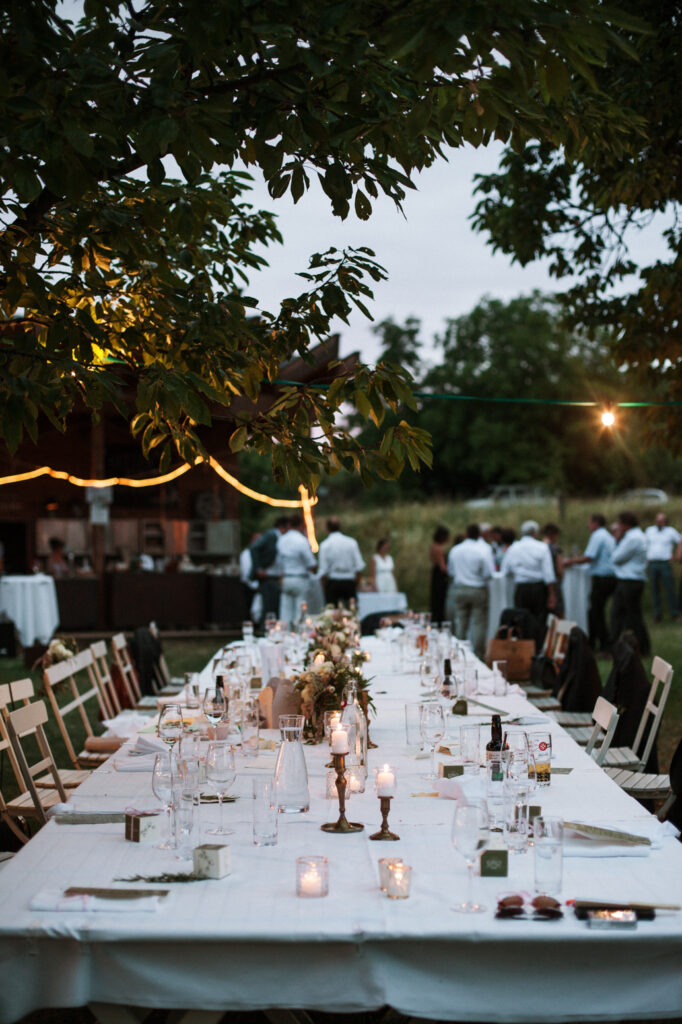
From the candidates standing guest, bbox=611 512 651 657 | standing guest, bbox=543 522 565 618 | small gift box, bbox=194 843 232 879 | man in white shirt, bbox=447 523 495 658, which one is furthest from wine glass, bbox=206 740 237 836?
standing guest, bbox=611 512 651 657

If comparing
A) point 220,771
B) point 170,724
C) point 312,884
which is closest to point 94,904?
point 312,884

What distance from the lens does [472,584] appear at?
11.9m

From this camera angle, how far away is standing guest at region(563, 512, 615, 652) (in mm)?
13023

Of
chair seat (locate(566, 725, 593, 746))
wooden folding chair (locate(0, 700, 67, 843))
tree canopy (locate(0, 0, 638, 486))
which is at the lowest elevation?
chair seat (locate(566, 725, 593, 746))

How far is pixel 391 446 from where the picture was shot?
3426 millimetres

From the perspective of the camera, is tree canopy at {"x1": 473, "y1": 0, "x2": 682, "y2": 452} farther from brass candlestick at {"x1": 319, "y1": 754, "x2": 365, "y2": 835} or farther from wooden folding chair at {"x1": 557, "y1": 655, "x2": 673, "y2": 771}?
brass candlestick at {"x1": 319, "y1": 754, "x2": 365, "y2": 835}

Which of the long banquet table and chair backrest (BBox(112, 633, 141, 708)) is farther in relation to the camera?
chair backrest (BBox(112, 633, 141, 708))

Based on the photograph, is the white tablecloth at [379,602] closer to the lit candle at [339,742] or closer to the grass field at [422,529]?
the grass field at [422,529]

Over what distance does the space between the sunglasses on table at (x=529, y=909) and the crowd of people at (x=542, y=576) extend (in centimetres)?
870

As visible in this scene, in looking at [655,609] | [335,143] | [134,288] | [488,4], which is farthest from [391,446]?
[655,609]

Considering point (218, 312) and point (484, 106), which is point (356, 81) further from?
point (218, 312)

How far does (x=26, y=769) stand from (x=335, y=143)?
2.80 meters

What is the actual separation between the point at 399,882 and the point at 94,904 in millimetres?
724

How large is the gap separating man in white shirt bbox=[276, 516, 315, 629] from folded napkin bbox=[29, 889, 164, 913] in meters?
10.5
